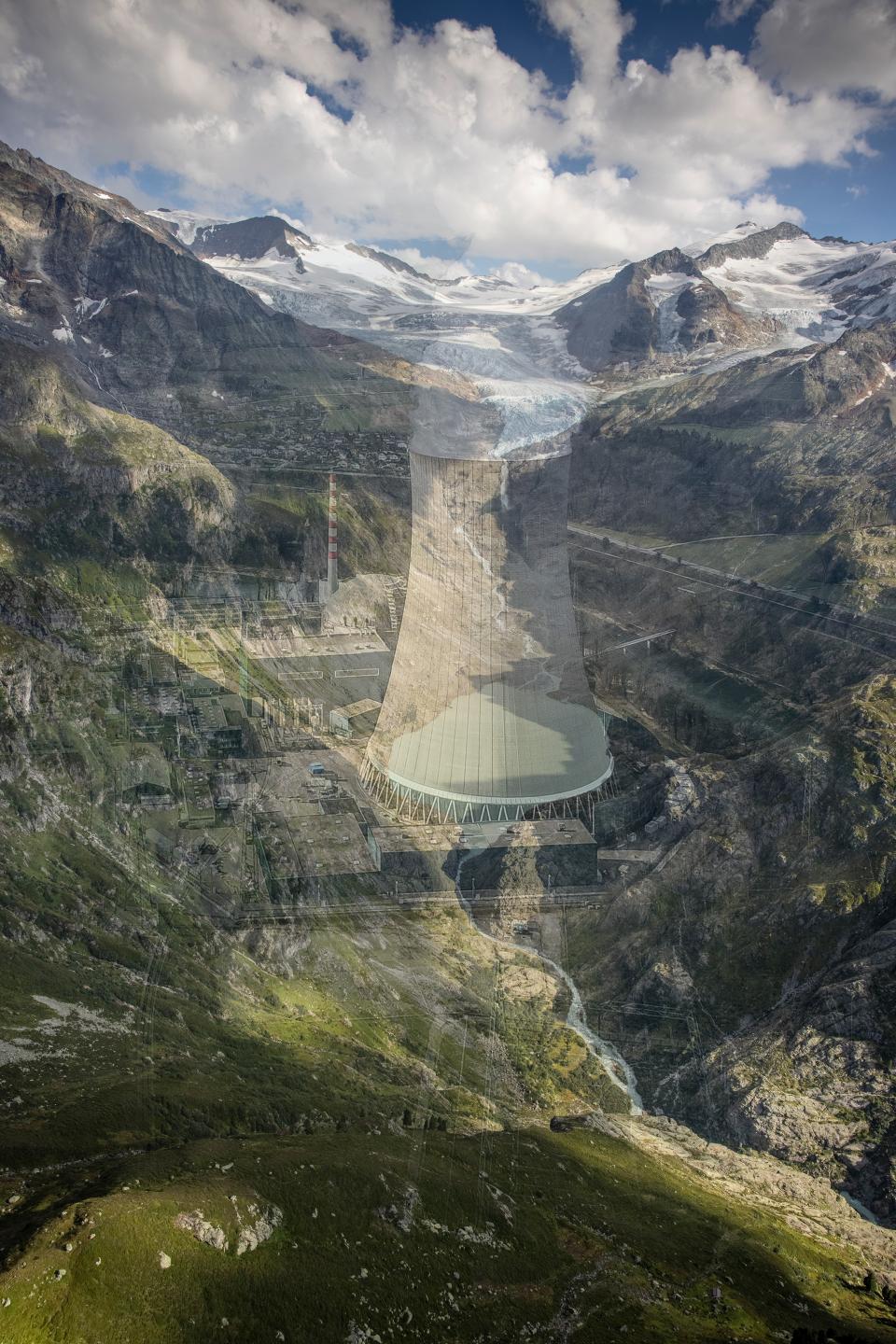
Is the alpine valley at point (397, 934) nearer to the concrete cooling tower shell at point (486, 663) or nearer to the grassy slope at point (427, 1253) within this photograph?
the grassy slope at point (427, 1253)

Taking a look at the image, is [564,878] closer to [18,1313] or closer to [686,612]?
[686,612]

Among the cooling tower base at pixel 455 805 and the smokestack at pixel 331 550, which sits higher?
the smokestack at pixel 331 550

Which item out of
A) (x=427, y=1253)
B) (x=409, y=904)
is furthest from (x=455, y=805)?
(x=427, y=1253)

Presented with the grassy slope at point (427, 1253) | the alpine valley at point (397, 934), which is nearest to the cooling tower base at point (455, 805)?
the alpine valley at point (397, 934)

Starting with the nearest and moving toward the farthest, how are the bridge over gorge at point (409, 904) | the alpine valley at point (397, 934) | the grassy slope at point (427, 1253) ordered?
the grassy slope at point (427, 1253)
the alpine valley at point (397, 934)
the bridge over gorge at point (409, 904)

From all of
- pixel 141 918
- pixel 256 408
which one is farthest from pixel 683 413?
pixel 141 918

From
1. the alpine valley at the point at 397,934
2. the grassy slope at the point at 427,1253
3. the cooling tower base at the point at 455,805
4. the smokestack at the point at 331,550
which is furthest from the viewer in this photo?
the smokestack at the point at 331,550
